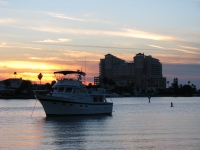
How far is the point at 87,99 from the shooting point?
65.1m

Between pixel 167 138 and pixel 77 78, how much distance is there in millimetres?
31556

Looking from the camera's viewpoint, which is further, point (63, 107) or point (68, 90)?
point (68, 90)

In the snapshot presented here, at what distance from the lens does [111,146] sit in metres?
33.0

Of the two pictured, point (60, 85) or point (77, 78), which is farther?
point (77, 78)

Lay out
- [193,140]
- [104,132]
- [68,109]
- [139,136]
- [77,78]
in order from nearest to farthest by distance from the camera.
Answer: [193,140] < [139,136] < [104,132] < [68,109] < [77,78]

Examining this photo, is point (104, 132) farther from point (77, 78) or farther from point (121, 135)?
point (77, 78)

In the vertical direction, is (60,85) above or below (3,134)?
above

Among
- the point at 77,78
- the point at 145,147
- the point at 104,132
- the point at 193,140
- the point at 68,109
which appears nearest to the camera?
the point at 145,147

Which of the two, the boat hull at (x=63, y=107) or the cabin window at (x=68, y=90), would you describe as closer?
the boat hull at (x=63, y=107)

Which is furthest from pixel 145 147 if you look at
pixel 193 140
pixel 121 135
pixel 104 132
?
pixel 104 132

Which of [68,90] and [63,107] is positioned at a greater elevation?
[68,90]

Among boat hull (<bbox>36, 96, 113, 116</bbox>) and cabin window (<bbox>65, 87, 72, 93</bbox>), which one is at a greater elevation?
cabin window (<bbox>65, 87, 72, 93</bbox>)

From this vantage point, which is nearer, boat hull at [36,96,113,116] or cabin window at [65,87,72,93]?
boat hull at [36,96,113,116]

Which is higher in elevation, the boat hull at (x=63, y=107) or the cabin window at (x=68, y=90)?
the cabin window at (x=68, y=90)
